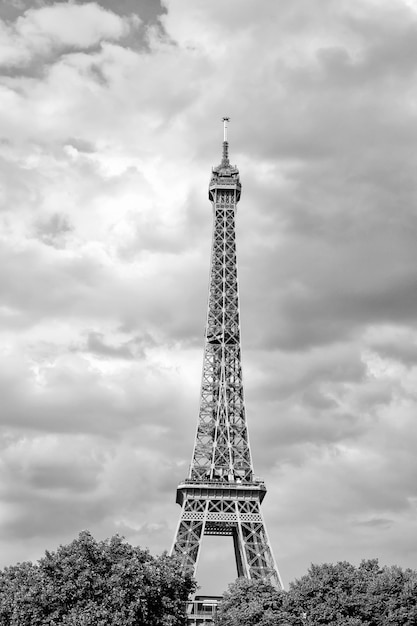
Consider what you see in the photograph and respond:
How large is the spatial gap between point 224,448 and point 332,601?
127ft

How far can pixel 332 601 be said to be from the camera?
301ft

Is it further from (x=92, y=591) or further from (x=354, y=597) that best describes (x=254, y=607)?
(x=92, y=591)

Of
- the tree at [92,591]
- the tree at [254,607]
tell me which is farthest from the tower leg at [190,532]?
the tree at [92,591]

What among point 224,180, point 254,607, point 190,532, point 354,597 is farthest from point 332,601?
point 224,180

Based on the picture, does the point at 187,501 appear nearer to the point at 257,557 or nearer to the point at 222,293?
the point at 257,557

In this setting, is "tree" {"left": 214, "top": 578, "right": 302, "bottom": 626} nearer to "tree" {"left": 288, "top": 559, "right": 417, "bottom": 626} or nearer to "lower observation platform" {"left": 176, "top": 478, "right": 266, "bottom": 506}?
"tree" {"left": 288, "top": 559, "right": 417, "bottom": 626}

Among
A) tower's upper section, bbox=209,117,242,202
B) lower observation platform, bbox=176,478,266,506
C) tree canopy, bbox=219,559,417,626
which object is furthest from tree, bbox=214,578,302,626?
tower's upper section, bbox=209,117,242,202

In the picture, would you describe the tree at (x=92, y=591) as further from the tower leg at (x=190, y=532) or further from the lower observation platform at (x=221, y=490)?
the lower observation platform at (x=221, y=490)

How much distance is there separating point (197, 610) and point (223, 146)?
7273 centimetres

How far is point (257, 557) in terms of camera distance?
116375mm

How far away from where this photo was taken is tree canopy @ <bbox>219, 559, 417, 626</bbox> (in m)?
90.9

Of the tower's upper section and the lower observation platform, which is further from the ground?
the tower's upper section

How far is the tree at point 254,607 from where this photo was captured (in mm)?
90500

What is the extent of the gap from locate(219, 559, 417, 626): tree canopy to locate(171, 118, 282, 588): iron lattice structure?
16.9m
